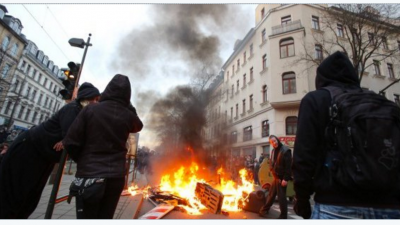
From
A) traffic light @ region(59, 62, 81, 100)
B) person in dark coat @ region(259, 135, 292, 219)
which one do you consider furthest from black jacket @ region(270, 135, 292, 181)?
traffic light @ region(59, 62, 81, 100)

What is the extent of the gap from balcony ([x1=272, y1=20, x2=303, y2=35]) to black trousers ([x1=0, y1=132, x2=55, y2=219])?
20.2 meters

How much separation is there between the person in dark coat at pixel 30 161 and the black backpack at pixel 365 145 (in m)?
2.61

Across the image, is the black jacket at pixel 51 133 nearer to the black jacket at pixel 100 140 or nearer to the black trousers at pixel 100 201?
the black jacket at pixel 100 140

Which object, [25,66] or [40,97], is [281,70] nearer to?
[25,66]

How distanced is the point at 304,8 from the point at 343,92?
844 inches

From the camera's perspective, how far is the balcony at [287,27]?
18.0 meters

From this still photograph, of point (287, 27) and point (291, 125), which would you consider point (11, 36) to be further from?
point (291, 125)

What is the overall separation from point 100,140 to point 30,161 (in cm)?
125

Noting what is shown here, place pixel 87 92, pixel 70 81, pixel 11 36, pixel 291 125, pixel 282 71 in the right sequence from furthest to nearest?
pixel 11 36, pixel 282 71, pixel 291 125, pixel 70 81, pixel 87 92

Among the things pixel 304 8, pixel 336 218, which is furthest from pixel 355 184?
pixel 304 8

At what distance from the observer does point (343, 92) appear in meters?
1.40

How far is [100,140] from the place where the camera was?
197 centimetres

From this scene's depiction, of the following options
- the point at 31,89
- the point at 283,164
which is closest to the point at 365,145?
the point at 283,164

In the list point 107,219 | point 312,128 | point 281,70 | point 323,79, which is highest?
point 281,70
